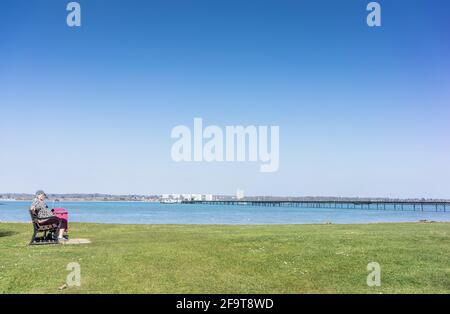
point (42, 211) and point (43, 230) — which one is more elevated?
point (42, 211)

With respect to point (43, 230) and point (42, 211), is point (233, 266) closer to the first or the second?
point (42, 211)

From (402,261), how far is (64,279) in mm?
10740

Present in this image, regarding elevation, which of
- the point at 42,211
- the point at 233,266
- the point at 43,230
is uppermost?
the point at 42,211

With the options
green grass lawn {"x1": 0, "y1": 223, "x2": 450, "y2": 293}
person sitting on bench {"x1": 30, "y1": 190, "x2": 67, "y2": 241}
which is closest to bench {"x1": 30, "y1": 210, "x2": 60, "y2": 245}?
person sitting on bench {"x1": 30, "y1": 190, "x2": 67, "y2": 241}

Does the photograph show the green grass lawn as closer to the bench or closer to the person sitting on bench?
the bench

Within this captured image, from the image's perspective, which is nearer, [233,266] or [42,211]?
[233,266]

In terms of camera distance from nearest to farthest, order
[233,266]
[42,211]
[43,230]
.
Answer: [233,266] < [42,211] < [43,230]

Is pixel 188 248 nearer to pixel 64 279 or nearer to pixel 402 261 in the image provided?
pixel 64 279

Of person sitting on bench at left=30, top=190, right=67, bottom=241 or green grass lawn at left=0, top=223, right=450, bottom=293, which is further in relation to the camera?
person sitting on bench at left=30, top=190, right=67, bottom=241

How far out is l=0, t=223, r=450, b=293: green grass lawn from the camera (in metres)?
10.8

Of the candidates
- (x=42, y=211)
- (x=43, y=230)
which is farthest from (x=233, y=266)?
(x=43, y=230)

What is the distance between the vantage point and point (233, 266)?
44.3ft

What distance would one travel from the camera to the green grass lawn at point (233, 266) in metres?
10.8

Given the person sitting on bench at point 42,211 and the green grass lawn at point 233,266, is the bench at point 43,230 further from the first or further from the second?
the green grass lawn at point 233,266
